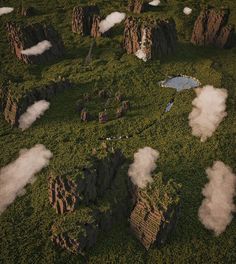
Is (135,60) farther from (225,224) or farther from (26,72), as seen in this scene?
(225,224)

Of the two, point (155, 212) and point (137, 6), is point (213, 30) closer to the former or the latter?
point (137, 6)

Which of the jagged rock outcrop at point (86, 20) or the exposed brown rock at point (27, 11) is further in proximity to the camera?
the exposed brown rock at point (27, 11)

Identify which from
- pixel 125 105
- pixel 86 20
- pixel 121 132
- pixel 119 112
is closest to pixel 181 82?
pixel 125 105

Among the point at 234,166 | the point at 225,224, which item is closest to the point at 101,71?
the point at 234,166

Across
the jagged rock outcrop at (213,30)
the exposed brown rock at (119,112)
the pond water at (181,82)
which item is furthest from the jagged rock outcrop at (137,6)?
the exposed brown rock at (119,112)

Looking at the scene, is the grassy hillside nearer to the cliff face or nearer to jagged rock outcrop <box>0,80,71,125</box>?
jagged rock outcrop <box>0,80,71,125</box>

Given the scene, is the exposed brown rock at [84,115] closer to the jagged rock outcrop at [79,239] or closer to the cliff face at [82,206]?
the cliff face at [82,206]

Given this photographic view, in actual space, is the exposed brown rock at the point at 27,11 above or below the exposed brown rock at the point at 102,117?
above
